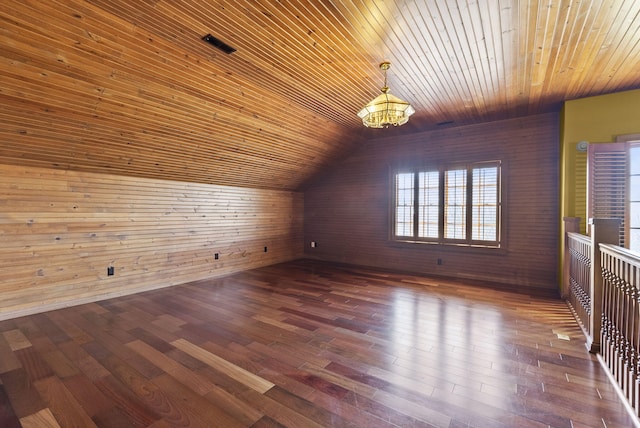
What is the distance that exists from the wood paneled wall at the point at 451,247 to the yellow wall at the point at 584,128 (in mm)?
572

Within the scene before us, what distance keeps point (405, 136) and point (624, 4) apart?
151 inches

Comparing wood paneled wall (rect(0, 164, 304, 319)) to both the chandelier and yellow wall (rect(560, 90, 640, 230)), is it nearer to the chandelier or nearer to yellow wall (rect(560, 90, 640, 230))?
the chandelier

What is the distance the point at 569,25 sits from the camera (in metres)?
2.44

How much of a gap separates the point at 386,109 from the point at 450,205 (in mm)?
3212

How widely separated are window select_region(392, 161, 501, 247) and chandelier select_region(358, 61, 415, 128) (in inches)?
111

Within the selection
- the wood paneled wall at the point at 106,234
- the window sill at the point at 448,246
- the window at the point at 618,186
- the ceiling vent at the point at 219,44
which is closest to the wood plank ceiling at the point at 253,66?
the ceiling vent at the point at 219,44

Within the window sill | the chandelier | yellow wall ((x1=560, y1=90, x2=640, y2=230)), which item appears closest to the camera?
the chandelier

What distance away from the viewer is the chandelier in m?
3.08

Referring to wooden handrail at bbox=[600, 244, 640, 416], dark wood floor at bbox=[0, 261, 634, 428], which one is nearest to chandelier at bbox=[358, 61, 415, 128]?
wooden handrail at bbox=[600, 244, 640, 416]

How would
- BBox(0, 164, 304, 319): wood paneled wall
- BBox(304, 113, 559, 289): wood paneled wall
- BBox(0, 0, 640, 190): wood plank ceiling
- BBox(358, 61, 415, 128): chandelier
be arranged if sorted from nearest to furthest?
1. BBox(0, 0, 640, 190): wood plank ceiling
2. BBox(358, 61, 415, 128): chandelier
3. BBox(0, 164, 304, 319): wood paneled wall
4. BBox(304, 113, 559, 289): wood paneled wall

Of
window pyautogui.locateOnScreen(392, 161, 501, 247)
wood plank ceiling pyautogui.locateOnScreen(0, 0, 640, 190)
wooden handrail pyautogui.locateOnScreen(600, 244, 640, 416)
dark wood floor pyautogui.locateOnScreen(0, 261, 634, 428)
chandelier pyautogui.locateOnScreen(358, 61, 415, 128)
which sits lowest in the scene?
dark wood floor pyautogui.locateOnScreen(0, 261, 634, 428)

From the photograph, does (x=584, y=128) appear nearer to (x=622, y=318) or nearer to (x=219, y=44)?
(x=622, y=318)

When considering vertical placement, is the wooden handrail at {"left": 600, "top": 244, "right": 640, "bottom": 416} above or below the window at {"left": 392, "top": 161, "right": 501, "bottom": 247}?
below

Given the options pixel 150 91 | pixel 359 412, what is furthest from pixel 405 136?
pixel 359 412
